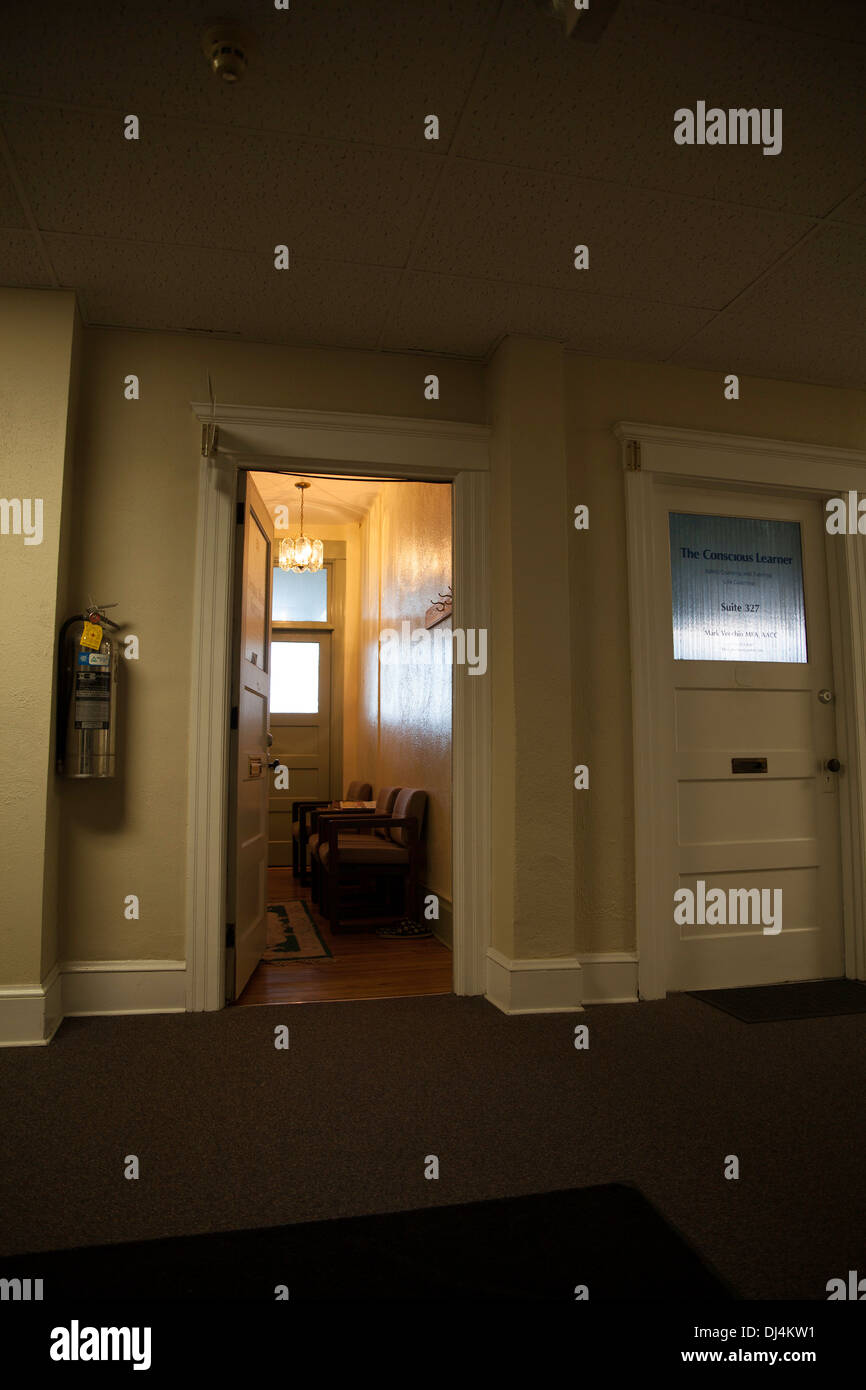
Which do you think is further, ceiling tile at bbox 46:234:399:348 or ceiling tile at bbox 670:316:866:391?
ceiling tile at bbox 670:316:866:391

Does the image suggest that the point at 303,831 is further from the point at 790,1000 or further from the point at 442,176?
the point at 442,176

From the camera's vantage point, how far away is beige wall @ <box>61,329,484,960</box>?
3111 millimetres

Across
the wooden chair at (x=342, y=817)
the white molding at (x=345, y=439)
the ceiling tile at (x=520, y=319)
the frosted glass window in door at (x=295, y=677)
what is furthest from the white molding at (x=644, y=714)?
the frosted glass window in door at (x=295, y=677)

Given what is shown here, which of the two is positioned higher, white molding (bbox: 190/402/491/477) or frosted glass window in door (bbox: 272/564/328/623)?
frosted glass window in door (bbox: 272/564/328/623)

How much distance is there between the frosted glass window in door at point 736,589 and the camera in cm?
363

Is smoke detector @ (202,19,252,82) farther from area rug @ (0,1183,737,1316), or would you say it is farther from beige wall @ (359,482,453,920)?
area rug @ (0,1183,737,1316)

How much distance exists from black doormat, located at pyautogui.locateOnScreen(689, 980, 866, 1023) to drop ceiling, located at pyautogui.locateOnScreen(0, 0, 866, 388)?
2673 mm

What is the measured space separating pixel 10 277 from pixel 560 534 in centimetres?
221

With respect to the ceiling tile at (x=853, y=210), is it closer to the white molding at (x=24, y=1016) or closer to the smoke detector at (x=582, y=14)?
the smoke detector at (x=582, y=14)

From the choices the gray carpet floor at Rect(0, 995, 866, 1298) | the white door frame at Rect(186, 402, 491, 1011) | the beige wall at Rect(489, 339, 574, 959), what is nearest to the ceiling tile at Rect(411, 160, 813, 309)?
the beige wall at Rect(489, 339, 574, 959)

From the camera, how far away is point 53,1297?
1.41 m

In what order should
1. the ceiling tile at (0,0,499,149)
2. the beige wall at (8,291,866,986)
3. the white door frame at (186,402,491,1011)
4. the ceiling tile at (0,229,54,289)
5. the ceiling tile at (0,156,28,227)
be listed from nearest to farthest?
the ceiling tile at (0,0,499,149) < the ceiling tile at (0,156,28,227) < the ceiling tile at (0,229,54,289) < the beige wall at (8,291,866,986) < the white door frame at (186,402,491,1011)
